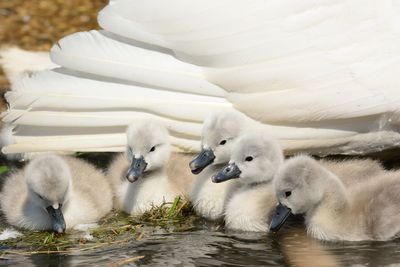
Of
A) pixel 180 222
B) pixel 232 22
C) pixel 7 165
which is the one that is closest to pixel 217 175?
pixel 180 222

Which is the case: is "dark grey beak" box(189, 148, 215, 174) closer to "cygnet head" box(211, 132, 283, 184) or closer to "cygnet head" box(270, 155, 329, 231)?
"cygnet head" box(211, 132, 283, 184)

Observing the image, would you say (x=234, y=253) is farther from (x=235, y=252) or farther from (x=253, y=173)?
(x=253, y=173)

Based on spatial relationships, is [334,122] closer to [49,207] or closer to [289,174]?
[289,174]

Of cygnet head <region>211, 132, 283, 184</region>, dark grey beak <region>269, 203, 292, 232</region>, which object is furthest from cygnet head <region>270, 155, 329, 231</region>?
cygnet head <region>211, 132, 283, 184</region>

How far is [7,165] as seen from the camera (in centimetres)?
783

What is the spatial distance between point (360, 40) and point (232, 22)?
0.70 metres

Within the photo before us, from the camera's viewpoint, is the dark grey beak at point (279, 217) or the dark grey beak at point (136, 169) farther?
the dark grey beak at point (136, 169)

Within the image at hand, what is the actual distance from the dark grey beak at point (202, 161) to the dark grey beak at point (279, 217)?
54 cm

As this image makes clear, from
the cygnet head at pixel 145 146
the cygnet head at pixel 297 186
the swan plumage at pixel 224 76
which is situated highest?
the swan plumage at pixel 224 76

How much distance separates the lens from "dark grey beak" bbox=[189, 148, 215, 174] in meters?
6.43

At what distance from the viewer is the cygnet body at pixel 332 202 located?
5953mm

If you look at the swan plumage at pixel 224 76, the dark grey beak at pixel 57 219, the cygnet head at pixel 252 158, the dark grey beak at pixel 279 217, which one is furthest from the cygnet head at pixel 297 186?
the dark grey beak at pixel 57 219

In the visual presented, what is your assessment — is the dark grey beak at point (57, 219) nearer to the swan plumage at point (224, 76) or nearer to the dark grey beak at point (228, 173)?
the swan plumage at point (224, 76)

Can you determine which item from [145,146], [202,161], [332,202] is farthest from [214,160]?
[332,202]
